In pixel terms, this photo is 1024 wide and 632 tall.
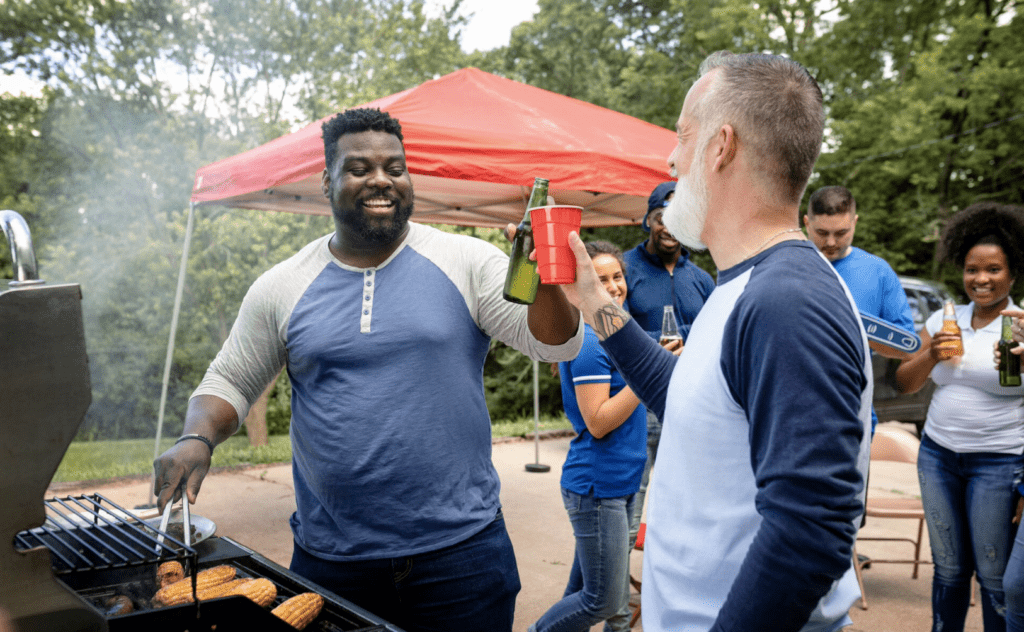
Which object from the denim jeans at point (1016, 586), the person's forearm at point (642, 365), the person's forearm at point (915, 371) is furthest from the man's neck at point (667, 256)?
the person's forearm at point (642, 365)

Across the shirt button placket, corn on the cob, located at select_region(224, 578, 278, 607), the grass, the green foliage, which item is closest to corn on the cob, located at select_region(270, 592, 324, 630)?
corn on the cob, located at select_region(224, 578, 278, 607)

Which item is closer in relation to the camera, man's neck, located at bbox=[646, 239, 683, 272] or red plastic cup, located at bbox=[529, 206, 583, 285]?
red plastic cup, located at bbox=[529, 206, 583, 285]

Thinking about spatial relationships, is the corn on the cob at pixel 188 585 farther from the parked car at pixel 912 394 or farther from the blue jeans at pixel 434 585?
the parked car at pixel 912 394

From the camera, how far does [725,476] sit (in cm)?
120

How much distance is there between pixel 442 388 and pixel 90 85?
15825 millimetres

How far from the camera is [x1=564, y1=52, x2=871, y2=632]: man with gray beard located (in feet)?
3.46

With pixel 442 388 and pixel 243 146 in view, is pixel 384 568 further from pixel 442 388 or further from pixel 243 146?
pixel 243 146

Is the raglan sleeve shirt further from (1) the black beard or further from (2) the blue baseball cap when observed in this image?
(2) the blue baseball cap

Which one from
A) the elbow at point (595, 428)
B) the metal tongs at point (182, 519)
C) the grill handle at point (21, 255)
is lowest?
the elbow at point (595, 428)

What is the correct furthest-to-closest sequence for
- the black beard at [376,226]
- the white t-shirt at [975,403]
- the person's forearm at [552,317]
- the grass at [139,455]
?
1. the grass at [139,455]
2. the white t-shirt at [975,403]
3. the black beard at [376,226]
4. the person's forearm at [552,317]

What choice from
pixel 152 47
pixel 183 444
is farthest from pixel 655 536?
pixel 152 47

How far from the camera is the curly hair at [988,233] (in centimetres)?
344

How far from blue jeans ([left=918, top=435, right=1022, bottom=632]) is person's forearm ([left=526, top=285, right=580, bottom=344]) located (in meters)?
2.35

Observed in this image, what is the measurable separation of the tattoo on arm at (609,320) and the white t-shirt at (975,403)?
97.7 inches
